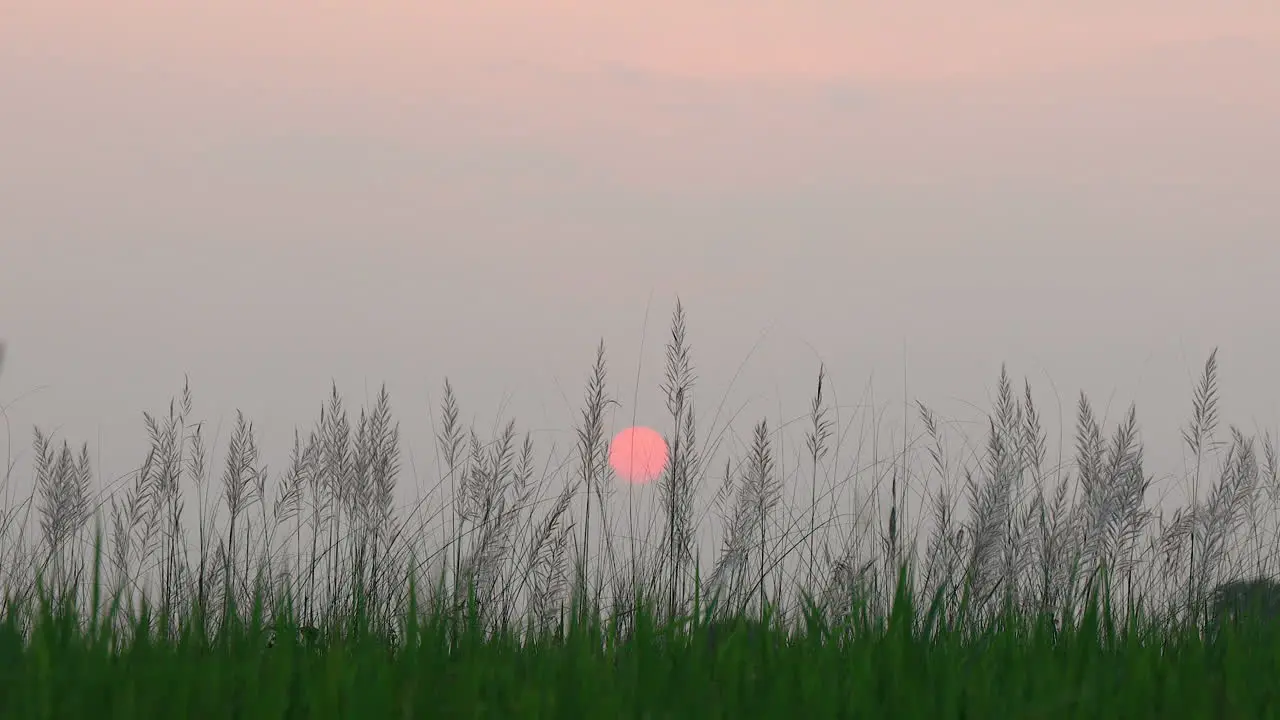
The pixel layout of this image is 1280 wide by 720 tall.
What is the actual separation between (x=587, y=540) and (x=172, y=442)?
1743 mm

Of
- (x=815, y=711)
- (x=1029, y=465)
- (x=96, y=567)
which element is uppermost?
(x=1029, y=465)

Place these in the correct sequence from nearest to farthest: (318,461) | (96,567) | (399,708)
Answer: (399,708), (96,567), (318,461)

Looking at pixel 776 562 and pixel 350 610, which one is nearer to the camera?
pixel 350 610

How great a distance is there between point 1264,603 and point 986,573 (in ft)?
5.86

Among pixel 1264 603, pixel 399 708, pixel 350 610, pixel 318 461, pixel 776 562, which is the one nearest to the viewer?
pixel 399 708

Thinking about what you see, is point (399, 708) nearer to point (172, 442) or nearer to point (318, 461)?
point (318, 461)

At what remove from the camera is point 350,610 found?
3.91 metres

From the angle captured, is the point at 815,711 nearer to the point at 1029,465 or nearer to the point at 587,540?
the point at 587,540

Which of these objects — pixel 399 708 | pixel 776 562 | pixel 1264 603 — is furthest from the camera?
pixel 1264 603

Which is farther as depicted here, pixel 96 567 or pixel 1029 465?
pixel 1029 465

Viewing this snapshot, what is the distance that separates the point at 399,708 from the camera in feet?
6.50

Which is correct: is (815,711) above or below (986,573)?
below

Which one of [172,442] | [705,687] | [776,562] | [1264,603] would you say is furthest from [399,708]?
[1264,603]

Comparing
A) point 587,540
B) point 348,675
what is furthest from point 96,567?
point 587,540
